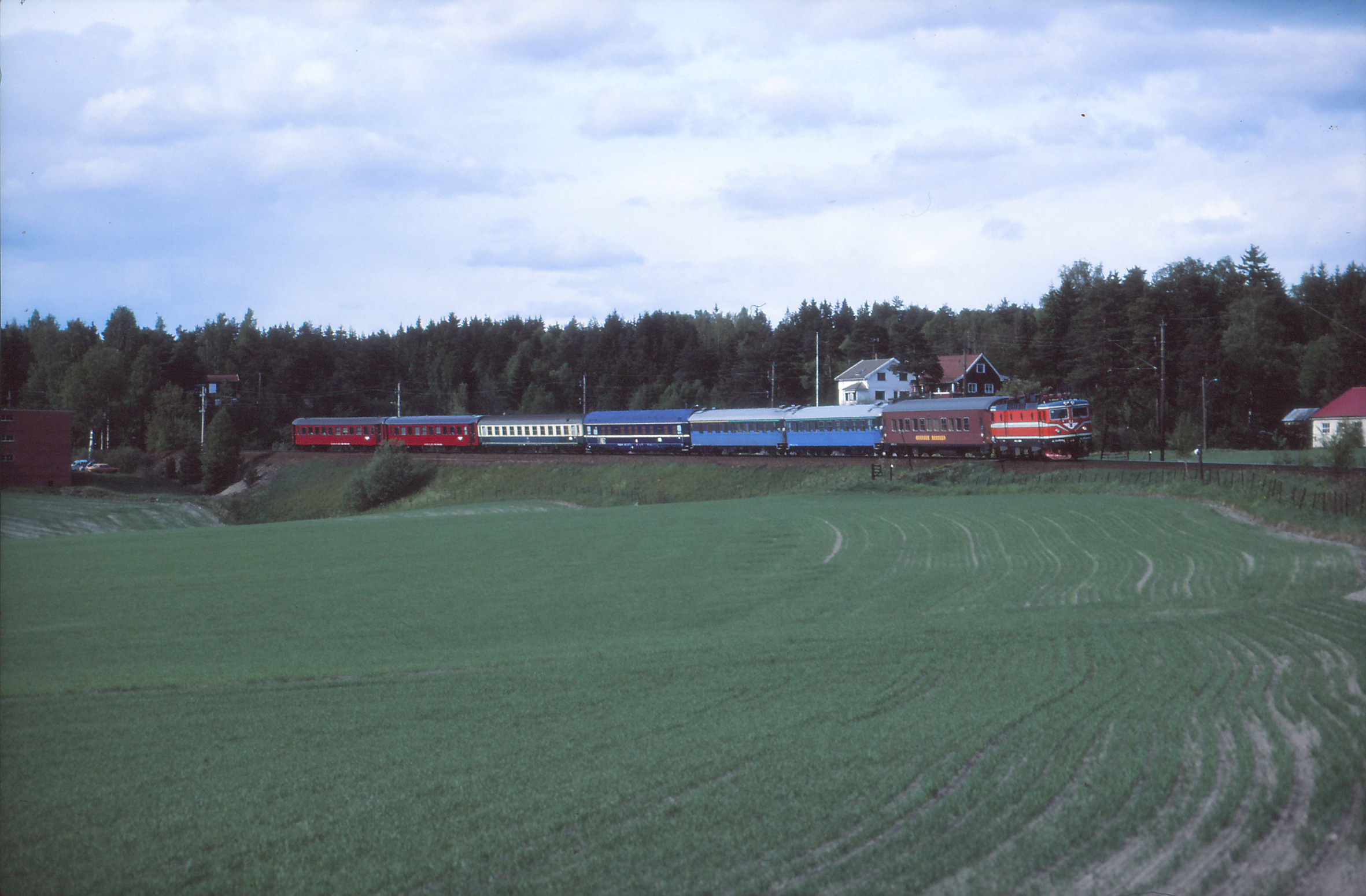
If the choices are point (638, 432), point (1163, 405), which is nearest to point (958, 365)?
point (1163, 405)

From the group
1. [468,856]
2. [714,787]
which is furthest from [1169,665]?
[468,856]

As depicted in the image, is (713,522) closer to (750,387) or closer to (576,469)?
(576,469)

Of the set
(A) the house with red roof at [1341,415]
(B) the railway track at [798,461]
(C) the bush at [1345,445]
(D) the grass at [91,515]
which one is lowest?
(D) the grass at [91,515]

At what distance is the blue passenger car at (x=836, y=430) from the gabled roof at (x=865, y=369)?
43790 millimetres

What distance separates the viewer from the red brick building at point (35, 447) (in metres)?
27.0

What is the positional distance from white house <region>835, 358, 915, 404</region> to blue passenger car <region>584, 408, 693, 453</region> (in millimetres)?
39625

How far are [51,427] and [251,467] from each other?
5624cm

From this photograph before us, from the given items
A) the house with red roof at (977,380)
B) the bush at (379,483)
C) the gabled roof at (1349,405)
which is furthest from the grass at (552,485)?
the house with red roof at (977,380)

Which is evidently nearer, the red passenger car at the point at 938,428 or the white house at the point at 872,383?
the red passenger car at the point at 938,428

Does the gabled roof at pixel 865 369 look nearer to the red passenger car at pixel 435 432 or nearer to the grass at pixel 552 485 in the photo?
the red passenger car at pixel 435 432

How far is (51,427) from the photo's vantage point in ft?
105

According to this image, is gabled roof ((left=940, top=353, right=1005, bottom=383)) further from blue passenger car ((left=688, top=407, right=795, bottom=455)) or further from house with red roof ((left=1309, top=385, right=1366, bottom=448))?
house with red roof ((left=1309, top=385, right=1366, bottom=448))

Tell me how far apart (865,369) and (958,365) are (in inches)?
431

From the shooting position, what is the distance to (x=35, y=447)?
30938mm
